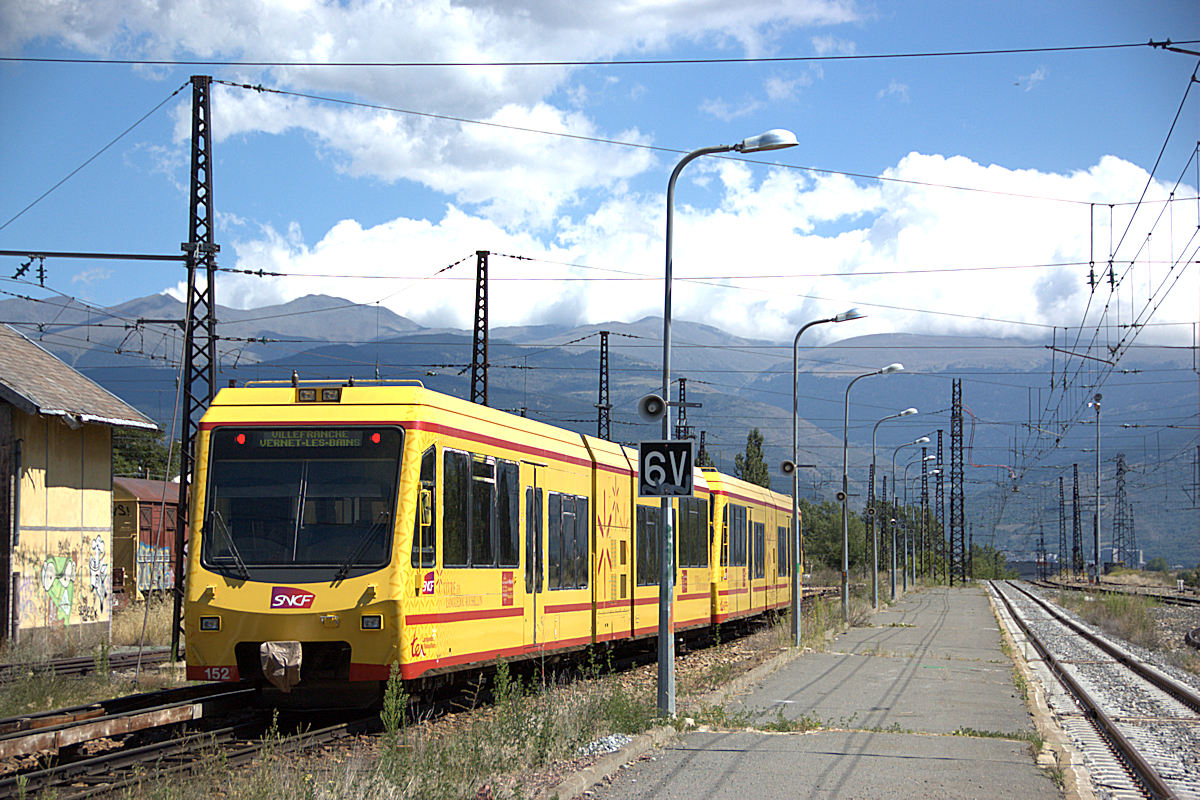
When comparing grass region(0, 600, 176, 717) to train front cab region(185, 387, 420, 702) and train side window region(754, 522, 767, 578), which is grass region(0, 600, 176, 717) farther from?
train side window region(754, 522, 767, 578)

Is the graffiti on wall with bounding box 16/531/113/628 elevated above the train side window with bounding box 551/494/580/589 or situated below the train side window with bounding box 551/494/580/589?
below

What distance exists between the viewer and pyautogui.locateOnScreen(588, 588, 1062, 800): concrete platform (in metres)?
10.3

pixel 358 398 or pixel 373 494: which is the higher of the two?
pixel 358 398

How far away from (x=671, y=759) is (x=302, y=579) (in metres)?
4.03

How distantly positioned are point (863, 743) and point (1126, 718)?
6338 millimetres

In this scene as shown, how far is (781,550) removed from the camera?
1417 inches

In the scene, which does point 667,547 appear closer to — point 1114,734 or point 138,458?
point 1114,734

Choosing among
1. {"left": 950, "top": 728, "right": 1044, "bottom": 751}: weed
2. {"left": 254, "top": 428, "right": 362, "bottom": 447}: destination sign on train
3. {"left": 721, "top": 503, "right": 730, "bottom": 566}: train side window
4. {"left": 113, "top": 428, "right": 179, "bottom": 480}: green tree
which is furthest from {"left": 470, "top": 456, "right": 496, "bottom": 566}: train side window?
{"left": 113, "top": 428, "right": 179, "bottom": 480}: green tree

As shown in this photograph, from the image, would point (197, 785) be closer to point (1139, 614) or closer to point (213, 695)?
point (213, 695)

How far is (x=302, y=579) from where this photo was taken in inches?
486

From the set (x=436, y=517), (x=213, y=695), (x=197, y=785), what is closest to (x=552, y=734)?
(x=436, y=517)

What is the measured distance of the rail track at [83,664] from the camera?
52.9 ft

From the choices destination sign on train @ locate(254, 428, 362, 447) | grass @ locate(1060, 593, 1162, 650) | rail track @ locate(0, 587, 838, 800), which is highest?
destination sign on train @ locate(254, 428, 362, 447)

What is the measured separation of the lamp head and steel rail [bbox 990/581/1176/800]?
7.75 m
